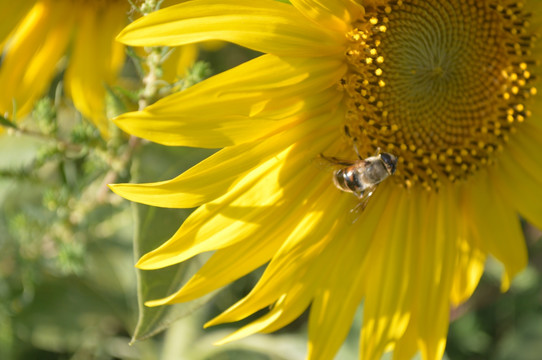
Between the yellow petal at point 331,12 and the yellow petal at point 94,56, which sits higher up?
the yellow petal at point 331,12

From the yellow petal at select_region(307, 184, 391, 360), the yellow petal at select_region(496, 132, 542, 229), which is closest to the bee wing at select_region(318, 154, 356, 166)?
the yellow petal at select_region(307, 184, 391, 360)

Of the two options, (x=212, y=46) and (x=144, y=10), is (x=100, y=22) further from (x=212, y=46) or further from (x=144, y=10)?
(x=144, y=10)

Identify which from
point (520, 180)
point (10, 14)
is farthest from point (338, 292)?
point (10, 14)

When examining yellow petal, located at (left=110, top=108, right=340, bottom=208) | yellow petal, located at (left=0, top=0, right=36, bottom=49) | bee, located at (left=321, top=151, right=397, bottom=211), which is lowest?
bee, located at (left=321, top=151, right=397, bottom=211)

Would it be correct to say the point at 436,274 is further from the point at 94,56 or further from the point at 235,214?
the point at 94,56

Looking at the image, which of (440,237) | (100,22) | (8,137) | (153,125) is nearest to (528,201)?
(440,237)

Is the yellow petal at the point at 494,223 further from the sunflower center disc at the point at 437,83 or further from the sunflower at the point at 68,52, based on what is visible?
the sunflower at the point at 68,52

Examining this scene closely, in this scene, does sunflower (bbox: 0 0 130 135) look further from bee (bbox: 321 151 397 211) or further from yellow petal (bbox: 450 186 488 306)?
yellow petal (bbox: 450 186 488 306)

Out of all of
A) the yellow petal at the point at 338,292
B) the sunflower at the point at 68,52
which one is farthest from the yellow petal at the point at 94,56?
the yellow petal at the point at 338,292

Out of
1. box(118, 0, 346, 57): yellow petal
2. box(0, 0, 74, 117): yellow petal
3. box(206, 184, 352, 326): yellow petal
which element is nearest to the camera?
box(118, 0, 346, 57): yellow petal

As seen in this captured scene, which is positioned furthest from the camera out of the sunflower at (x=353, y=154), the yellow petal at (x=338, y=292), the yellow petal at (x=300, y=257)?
the yellow petal at (x=338, y=292)
